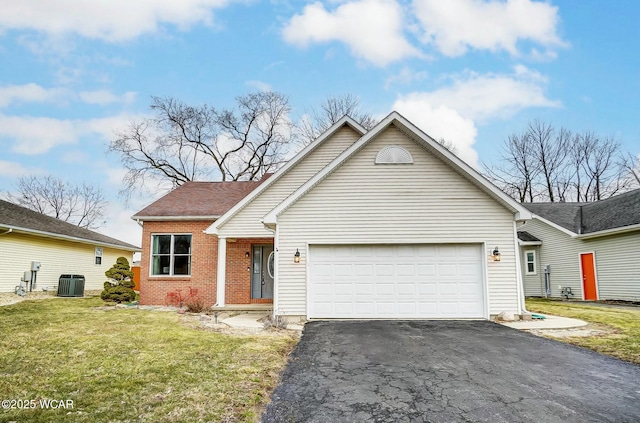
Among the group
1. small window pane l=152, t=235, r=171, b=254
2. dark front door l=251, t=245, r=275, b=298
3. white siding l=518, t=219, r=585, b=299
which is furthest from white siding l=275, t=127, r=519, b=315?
white siding l=518, t=219, r=585, b=299

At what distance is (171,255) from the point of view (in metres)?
15.2

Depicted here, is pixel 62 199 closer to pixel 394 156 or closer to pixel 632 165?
pixel 394 156

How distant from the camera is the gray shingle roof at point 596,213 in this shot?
16641mm

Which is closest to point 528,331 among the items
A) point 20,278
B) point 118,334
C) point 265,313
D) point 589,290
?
point 265,313

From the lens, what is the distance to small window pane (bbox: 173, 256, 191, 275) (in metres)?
15.1

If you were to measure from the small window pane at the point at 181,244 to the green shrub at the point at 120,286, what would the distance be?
2621mm

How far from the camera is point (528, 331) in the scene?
934 cm

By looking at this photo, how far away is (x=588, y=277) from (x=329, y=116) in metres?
20.2

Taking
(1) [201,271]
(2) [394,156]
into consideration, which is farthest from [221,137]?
(2) [394,156]

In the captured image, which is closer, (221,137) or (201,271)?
(201,271)

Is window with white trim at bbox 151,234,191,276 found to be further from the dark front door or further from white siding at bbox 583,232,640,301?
white siding at bbox 583,232,640,301

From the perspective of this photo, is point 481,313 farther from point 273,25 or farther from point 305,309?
point 273,25

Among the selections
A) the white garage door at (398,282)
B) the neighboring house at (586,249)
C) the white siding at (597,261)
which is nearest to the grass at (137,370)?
the white garage door at (398,282)

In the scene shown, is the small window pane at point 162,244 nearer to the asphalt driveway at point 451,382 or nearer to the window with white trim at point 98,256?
the asphalt driveway at point 451,382
